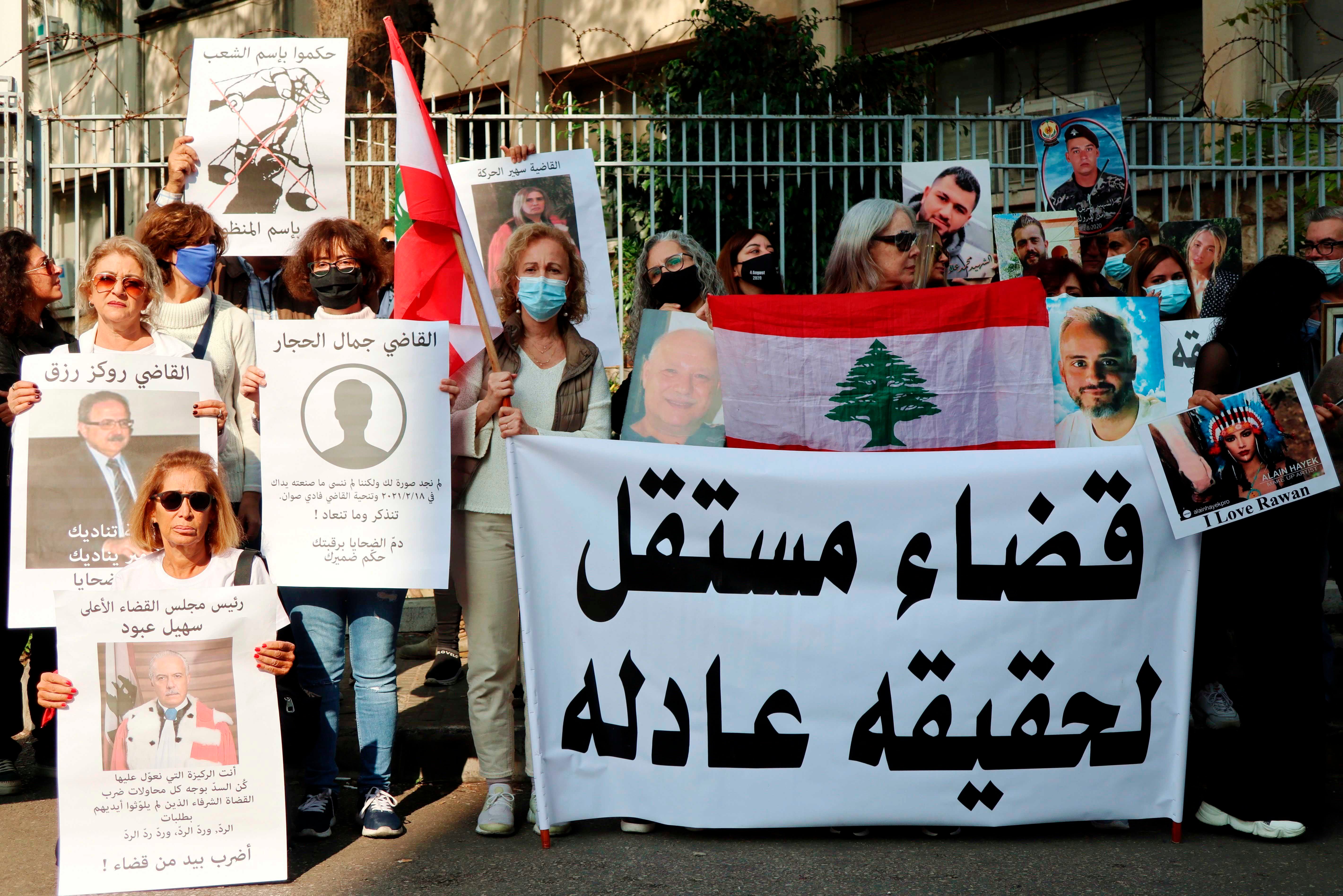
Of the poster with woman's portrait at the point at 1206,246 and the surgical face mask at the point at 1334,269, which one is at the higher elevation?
the poster with woman's portrait at the point at 1206,246

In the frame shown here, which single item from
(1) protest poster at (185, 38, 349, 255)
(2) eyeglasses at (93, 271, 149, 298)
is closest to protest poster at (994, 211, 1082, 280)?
(1) protest poster at (185, 38, 349, 255)

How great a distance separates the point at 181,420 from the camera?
407cm

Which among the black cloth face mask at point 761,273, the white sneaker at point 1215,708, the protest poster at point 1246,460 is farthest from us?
the black cloth face mask at point 761,273

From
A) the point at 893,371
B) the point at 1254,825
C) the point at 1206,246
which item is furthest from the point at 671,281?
the point at 1206,246

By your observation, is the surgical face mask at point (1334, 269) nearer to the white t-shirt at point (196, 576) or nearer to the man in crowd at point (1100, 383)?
the man in crowd at point (1100, 383)

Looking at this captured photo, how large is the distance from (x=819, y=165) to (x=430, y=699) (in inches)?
155

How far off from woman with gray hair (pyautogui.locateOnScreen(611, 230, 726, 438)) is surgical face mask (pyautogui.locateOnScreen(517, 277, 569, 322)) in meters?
0.63

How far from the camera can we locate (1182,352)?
16.1 ft

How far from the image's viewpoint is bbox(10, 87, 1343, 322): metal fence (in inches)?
295

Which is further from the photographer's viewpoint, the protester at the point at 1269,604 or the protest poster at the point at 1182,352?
the protest poster at the point at 1182,352

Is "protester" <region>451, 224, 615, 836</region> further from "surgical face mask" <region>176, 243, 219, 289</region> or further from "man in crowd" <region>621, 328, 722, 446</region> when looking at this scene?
"surgical face mask" <region>176, 243, 219, 289</region>

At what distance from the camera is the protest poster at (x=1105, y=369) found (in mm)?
4539

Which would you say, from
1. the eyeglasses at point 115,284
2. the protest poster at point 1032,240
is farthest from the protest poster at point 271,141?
the protest poster at point 1032,240

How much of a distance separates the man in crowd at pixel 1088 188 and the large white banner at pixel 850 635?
3020mm
